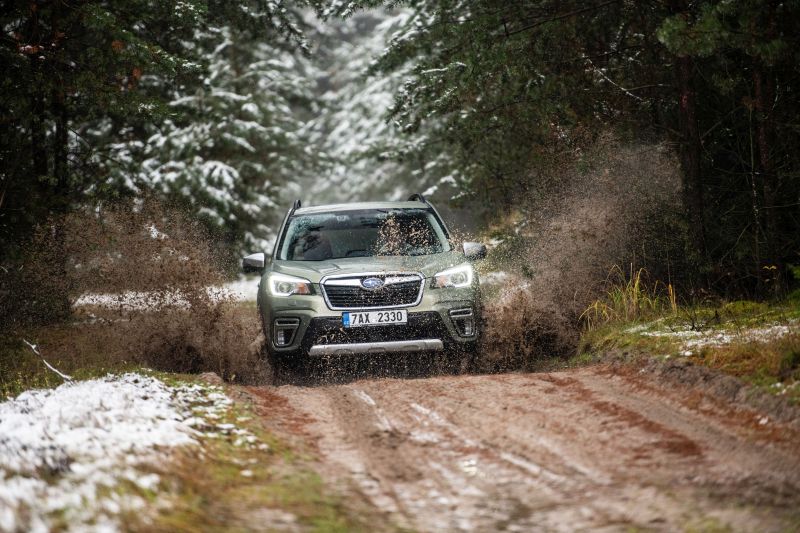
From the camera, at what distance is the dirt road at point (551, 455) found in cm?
414

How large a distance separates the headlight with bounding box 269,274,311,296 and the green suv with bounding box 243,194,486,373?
0.01 m

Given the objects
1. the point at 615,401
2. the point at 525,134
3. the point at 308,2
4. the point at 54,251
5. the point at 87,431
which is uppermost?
the point at 308,2

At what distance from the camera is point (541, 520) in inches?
161

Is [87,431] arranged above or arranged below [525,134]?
below

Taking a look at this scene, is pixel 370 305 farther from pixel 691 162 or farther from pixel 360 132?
pixel 360 132

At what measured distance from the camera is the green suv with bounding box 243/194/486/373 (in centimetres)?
872

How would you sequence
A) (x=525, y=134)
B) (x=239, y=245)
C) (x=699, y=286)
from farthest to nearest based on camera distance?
(x=239, y=245) → (x=525, y=134) → (x=699, y=286)

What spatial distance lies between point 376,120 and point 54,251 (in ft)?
87.4

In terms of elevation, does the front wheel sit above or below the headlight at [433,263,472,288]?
below

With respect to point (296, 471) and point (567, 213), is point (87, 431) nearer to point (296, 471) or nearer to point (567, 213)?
point (296, 471)

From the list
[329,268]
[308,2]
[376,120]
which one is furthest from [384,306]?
[376,120]

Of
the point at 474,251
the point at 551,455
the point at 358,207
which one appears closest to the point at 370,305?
the point at 474,251

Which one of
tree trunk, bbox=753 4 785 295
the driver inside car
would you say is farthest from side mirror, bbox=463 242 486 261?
tree trunk, bbox=753 4 785 295

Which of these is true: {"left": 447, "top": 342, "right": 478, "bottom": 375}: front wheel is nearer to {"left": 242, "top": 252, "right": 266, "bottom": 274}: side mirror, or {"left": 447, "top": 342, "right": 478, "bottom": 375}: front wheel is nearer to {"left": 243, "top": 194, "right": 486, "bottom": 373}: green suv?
{"left": 243, "top": 194, "right": 486, "bottom": 373}: green suv
